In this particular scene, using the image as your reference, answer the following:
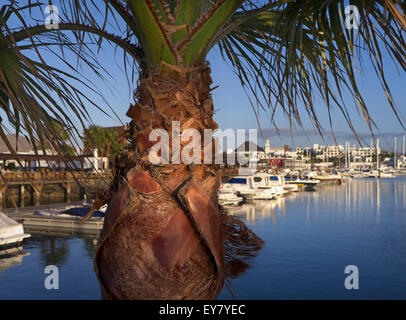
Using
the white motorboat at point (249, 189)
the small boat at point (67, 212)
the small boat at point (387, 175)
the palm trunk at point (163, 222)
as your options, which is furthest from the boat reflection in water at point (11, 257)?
the small boat at point (387, 175)

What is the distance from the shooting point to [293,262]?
20875 millimetres

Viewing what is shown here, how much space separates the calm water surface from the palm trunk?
10.1m

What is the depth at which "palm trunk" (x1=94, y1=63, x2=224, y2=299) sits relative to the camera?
196 cm

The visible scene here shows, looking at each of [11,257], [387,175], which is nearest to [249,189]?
[11,257]

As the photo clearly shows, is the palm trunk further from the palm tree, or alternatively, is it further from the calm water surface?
the calm water surface

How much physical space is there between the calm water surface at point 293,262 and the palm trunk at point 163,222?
10070mm

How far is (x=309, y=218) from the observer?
115 ft

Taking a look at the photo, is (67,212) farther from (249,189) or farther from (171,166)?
(171,166)

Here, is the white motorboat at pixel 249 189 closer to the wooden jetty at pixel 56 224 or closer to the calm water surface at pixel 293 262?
the calm water surface at pixel 293 262

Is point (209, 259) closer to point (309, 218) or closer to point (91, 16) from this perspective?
point (91, 16)

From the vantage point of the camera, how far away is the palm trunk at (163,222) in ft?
6.42

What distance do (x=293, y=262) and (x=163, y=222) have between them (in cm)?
2015

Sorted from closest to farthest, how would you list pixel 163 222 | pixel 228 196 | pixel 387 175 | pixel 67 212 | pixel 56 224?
pixel 163 222, pixel 56 224, pixel 67 212, pixel 228 196, pixel 387 175

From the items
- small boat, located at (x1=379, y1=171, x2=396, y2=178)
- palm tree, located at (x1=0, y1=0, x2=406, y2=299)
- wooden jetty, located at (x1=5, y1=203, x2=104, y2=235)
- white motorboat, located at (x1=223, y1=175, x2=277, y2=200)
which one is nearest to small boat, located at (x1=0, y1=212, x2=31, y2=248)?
wooden jetty, located at (x1=5, y1=203, x2=104, y2=235)
